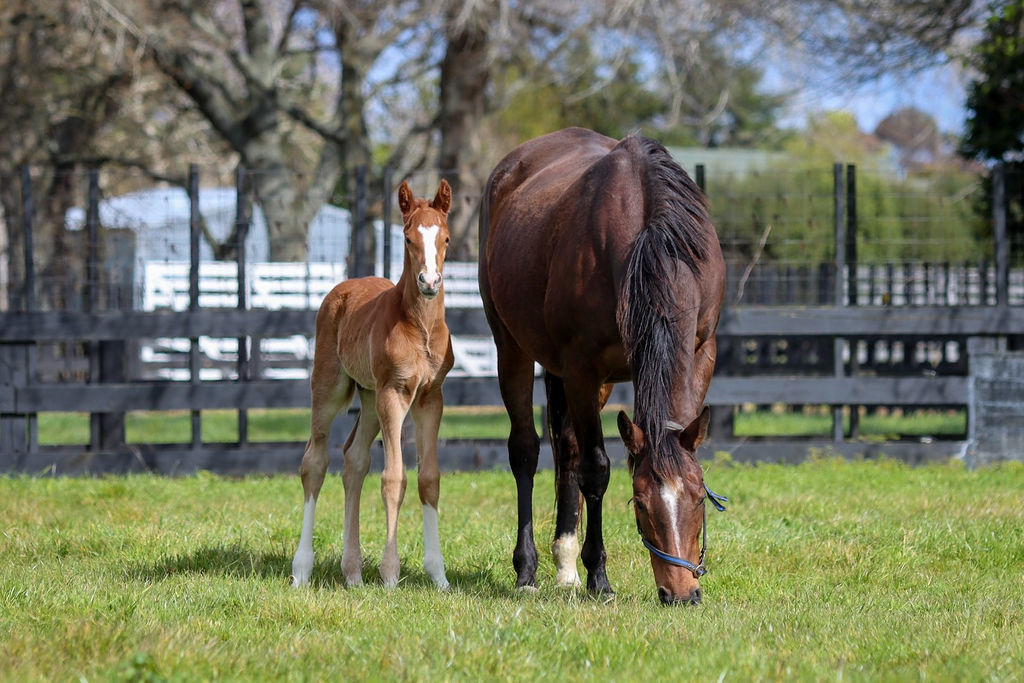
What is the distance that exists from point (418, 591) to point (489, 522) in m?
1.93

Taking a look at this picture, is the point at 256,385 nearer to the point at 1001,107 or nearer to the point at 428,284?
the point at 428,284

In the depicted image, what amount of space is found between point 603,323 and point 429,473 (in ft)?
3.95

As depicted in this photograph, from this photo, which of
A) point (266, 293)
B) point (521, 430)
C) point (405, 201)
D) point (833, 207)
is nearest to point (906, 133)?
point (833, 207)

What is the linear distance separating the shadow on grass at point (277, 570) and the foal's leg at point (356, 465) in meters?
0.15

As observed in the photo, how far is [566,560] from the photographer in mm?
5492

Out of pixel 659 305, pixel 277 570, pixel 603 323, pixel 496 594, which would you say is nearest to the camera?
pixel 659 305

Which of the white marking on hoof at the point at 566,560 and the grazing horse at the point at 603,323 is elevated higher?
the grazing horse at the point at 603,323

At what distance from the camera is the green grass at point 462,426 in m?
13.1

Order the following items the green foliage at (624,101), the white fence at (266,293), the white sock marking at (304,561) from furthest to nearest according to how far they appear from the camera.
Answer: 1. the green foliage at (624,101)
2. the white fence at (266,293)
3. the white sock marking at (304,561)

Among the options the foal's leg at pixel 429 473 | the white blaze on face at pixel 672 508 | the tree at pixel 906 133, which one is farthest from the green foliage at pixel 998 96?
the tree at pixel 906 133

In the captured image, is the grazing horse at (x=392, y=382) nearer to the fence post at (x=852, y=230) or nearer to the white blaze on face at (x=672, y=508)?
the white blaze on face at (x=672, y=508)

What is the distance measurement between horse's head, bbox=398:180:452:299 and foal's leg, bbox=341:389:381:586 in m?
0.78

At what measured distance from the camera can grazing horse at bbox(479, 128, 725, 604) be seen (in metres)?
4.29

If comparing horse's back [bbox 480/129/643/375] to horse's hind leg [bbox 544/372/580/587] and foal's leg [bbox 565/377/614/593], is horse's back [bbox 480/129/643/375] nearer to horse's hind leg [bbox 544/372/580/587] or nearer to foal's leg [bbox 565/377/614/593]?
foal's leg [bbox 565/377/614/593]
